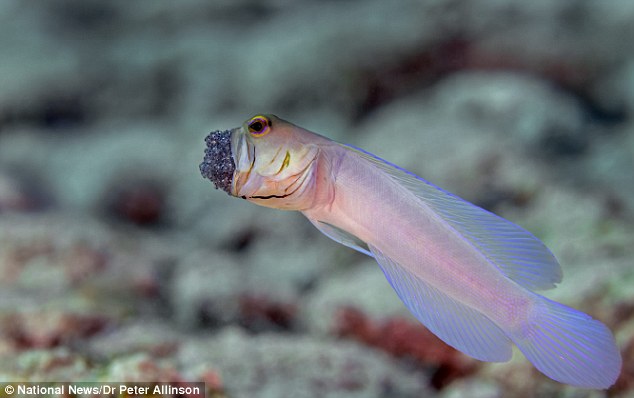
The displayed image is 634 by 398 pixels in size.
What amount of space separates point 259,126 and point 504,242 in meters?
0.76

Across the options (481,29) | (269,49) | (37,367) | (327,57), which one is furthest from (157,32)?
(37,367)

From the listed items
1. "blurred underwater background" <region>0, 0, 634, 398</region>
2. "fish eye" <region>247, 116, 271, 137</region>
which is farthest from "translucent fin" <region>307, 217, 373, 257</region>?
"blurred underwater background" <region>0, 0, 634, 398</region>

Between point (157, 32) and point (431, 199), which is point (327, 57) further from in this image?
point (431, 199)

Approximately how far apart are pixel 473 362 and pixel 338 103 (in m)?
4.32

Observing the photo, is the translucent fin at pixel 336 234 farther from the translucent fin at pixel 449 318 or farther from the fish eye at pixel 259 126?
the fish eye at pixel 259 126

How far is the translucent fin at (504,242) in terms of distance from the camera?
1.56 m

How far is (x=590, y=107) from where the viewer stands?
229 inches

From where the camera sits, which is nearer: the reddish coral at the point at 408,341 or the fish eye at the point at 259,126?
the fish eye at the point at 259,126

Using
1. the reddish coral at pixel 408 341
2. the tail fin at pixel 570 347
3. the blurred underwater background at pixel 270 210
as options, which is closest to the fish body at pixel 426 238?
the tail fin at pixel 570 347

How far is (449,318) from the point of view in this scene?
5.22 feet

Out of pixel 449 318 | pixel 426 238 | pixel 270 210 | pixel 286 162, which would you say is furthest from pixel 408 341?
pixel 270 210

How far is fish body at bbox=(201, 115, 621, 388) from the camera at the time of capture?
1.52 meters

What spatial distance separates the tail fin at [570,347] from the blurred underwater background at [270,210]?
1123 mm

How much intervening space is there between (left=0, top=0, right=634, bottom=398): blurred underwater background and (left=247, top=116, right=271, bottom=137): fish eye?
3.08 ft
